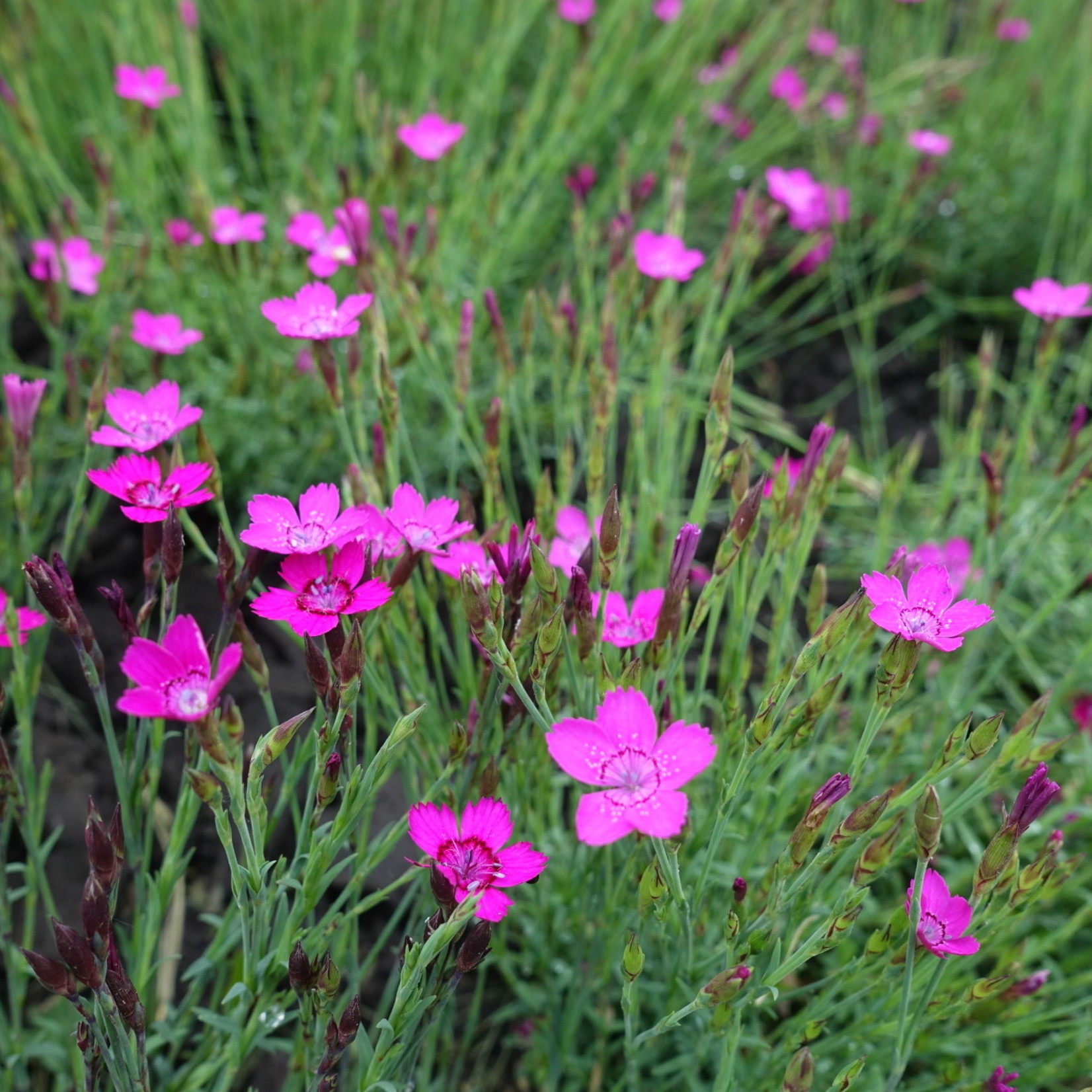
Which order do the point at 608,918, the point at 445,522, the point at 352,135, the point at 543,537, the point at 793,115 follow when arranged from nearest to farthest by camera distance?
the point at 445,522, the point at 608,918, the point at 543,537, the point at 352,135, the point at 793,115

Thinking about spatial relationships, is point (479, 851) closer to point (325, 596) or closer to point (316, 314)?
point (325, 596)

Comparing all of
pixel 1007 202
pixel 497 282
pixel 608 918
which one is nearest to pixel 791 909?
pixel 608 918

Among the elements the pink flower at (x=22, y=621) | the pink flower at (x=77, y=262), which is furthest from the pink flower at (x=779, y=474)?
the pink flower at (x=77, y=262)

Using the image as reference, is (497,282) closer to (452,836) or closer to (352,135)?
(352,135)

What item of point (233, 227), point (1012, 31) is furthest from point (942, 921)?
point (1012, 31)

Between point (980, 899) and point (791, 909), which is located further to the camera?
point (791, 909)

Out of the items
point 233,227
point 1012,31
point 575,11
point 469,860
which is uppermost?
point 1012,31

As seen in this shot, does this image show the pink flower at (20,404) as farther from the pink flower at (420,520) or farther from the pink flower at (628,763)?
the pink flower at (628,763)
